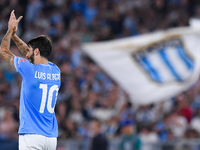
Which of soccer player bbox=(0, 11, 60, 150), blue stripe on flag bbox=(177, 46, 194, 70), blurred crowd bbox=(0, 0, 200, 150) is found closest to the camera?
soccer player bbox=(0, 11, 60, 150)

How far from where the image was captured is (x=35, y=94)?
533cm

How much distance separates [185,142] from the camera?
10.2 m

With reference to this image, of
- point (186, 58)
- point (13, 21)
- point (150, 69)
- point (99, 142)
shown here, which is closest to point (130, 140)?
point (99, 142)

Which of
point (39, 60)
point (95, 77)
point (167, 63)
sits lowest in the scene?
point (95, 77)

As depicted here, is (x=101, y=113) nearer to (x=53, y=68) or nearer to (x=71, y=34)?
(x=71, y=34)

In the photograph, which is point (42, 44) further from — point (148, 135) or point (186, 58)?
point (148, 135)

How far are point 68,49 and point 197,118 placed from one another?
15.3ft

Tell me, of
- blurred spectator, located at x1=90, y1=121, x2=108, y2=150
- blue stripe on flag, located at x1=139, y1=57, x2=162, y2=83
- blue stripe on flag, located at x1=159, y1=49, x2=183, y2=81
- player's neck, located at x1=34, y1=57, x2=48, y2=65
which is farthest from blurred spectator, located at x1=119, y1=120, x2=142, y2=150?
player's neck, located at x1=34, y1=57, x2=48, y2=65

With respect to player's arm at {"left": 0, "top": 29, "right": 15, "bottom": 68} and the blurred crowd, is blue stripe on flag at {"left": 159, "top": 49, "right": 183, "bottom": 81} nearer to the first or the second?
the blurred crowd

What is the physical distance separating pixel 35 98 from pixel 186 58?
5.01 meters

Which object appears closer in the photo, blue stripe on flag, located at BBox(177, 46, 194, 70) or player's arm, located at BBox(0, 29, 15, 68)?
player's arm, located at BBox(0, 29, 15, 68)

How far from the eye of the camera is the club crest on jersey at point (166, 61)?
9.67m

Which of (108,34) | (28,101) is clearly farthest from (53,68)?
(108,34)

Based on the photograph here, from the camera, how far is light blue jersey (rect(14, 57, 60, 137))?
5281 millimetres
